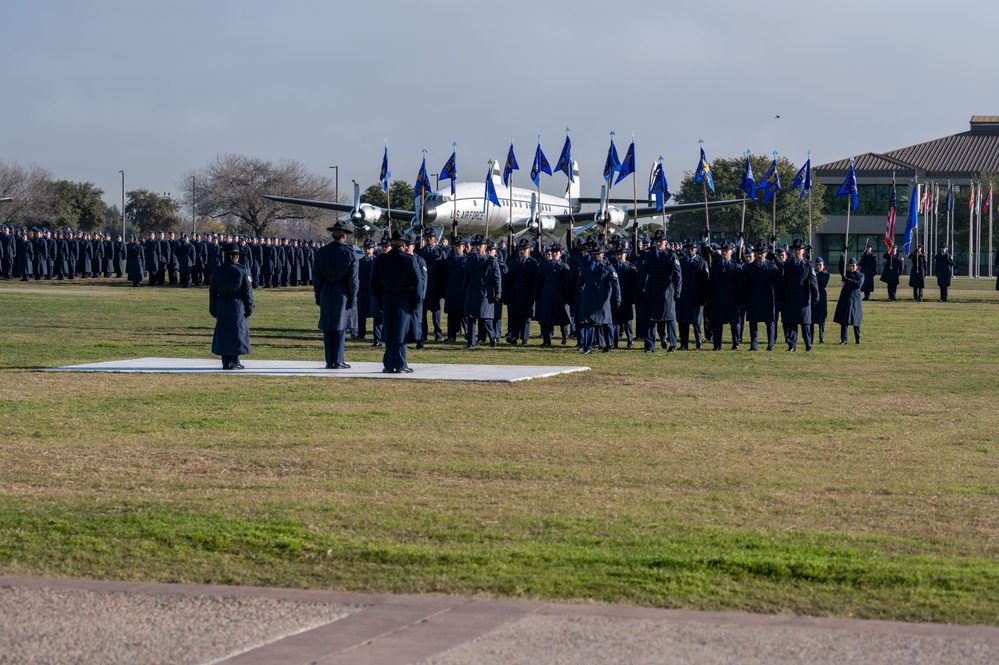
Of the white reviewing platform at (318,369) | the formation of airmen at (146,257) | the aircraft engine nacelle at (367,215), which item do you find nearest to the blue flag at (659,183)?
the white reviewing platform at (318,369)

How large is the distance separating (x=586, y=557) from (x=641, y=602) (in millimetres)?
824

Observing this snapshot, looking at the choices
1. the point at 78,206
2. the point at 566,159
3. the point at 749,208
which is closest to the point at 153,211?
the point at 78,206

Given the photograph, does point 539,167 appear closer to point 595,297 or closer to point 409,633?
point 595,297

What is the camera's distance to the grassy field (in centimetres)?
638

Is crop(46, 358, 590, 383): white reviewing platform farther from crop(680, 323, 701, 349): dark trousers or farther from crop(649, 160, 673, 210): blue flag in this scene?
crop(649, 160, 673, 210): blue flag

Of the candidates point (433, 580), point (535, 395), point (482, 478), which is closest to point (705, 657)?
point (433, 580)

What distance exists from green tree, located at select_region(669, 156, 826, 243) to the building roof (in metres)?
6.35

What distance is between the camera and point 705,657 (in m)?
4.95

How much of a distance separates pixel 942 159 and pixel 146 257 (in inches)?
2559

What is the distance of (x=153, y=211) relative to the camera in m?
92.8

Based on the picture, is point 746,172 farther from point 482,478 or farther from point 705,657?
point 705,657

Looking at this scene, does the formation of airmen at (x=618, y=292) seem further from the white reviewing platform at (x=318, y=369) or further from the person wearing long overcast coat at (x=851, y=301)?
the white reviewing platform at (x=318, y=369)

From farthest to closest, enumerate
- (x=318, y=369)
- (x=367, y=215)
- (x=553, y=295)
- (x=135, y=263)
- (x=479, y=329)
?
(x=367, y=215) → (x=135, y=263) → (x=479, y=329) → (x=553, y=295) → (x=318, y=369)

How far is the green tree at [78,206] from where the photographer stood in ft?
281
